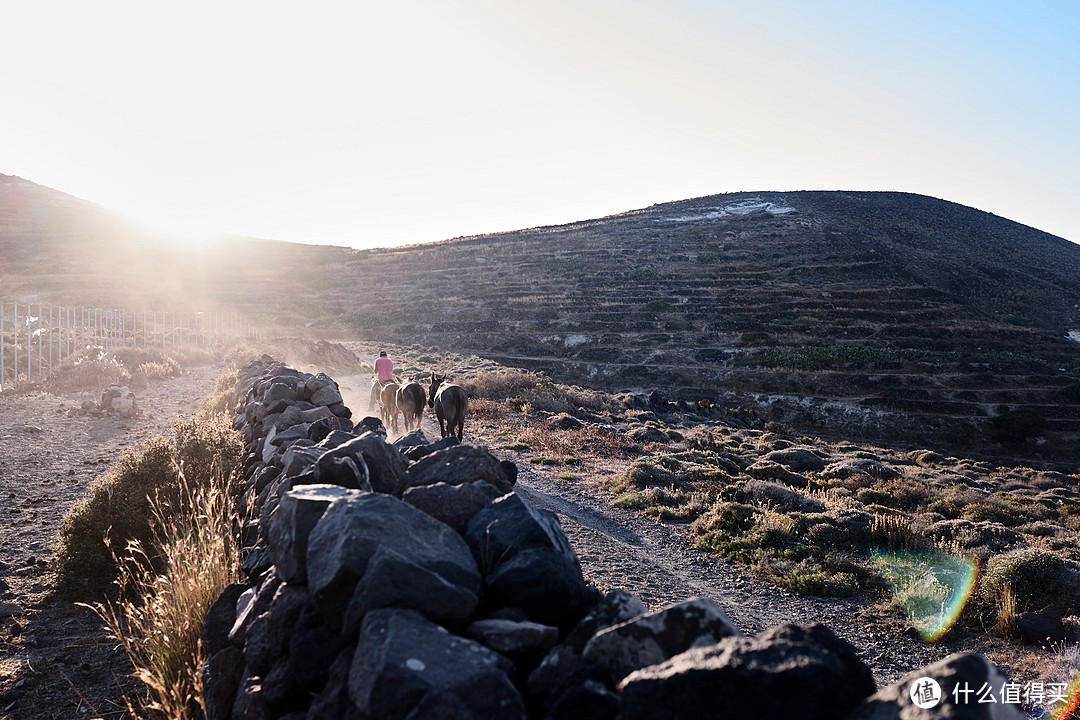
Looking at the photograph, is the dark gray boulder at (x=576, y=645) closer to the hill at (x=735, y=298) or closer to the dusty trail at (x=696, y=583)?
the dusty trail at (x=696, y=583)

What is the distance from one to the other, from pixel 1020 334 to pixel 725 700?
245 feet

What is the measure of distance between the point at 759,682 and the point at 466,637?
1624 millimetres

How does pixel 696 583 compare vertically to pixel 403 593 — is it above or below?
below

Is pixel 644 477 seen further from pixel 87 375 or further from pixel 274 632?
pixel 87 375

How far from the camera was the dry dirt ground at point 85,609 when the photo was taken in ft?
16.8

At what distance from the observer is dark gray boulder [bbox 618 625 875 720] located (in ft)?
6.81

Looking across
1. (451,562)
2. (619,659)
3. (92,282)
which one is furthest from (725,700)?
(92,282)

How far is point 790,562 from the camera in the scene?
9.13m

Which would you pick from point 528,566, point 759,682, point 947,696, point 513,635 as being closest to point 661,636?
point 759,682

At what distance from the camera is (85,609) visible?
6344mm

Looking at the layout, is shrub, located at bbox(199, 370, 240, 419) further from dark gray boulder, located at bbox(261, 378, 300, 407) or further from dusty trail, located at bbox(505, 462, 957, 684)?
dusty trail, located at bbox(505, 462, 957, 684)

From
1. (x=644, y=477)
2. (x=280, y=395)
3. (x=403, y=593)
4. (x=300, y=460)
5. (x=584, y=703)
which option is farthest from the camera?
(x=644, y=477)

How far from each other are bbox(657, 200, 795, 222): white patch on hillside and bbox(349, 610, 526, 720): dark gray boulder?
355ft

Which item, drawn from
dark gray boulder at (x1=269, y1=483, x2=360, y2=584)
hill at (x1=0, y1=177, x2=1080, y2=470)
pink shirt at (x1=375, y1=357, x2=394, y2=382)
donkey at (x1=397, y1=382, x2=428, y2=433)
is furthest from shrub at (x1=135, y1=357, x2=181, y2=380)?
hill at (x1=0, y1=177, x2=1080, y2=470)
